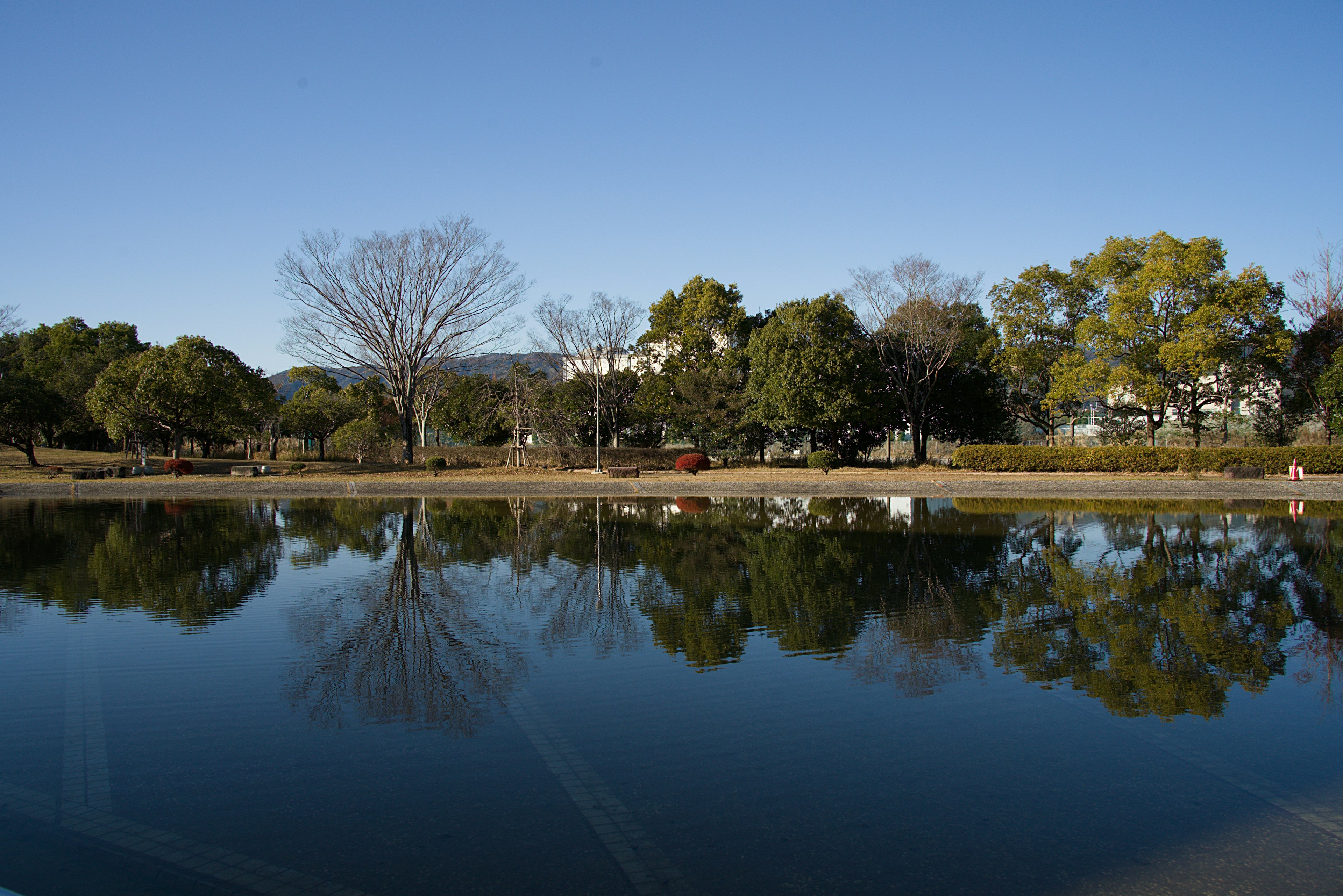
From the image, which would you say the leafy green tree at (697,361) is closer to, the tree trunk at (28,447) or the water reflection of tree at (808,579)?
the water reflection of tree at (808,579)

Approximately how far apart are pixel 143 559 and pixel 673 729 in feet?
36.2

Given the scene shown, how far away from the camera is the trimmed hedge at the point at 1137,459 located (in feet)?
99.7

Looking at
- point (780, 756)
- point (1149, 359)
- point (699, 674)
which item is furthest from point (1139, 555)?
point (1149, 359)

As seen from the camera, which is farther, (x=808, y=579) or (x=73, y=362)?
(x=73, y=362)

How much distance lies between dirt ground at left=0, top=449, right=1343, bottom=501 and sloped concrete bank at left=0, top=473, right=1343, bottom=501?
0.14 ft

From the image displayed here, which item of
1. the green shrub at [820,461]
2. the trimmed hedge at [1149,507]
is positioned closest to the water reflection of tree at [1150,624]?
the trimmed hedge at [1149,507]

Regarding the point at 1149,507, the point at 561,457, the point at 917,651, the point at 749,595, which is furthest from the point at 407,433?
the point at 917,651

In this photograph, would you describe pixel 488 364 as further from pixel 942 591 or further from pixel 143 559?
pixel 942 591

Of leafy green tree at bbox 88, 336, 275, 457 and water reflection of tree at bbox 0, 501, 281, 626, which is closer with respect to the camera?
water reflection of tree at bbox 0, 501, 281, 626

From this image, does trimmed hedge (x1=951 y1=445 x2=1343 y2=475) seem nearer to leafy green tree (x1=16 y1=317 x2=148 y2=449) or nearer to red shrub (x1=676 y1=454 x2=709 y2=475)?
red shrub (x1=676 y1=454 x2=709 y2=475)

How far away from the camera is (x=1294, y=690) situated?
21.6 ft

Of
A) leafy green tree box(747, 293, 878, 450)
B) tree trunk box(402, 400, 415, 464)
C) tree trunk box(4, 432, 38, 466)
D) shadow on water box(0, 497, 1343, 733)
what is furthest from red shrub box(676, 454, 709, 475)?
tree trunk box(4, 432, 38, 466)

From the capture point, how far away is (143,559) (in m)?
13.3

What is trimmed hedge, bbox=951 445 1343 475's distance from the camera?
3038 centimetres
